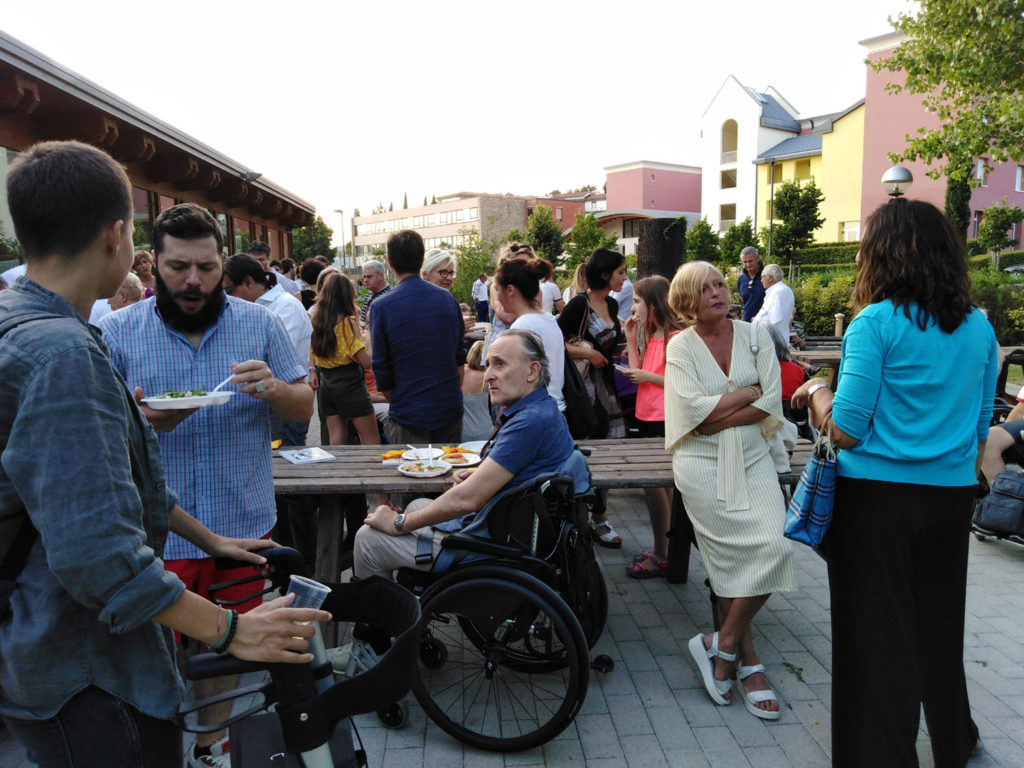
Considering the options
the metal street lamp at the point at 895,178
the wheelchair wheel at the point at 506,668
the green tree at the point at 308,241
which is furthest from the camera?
the green tree at the point at 308,241

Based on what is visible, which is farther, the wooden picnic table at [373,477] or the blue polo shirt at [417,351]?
the blue polo shirt at [417,351]

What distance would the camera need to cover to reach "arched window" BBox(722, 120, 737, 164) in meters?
61.7

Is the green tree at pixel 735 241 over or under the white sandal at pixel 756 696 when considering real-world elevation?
over

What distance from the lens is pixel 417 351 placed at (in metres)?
4.71

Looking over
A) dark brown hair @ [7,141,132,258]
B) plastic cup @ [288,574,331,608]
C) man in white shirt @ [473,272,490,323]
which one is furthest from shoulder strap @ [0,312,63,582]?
man in white shirt @ [473,272,490,323]

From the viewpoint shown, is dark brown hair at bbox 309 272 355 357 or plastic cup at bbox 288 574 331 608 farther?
dark brown hair at bbox 309 272 355 357

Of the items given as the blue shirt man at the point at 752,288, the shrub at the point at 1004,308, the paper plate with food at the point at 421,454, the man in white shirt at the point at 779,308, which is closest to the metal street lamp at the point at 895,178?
the blue shirt man at the point at 752,288

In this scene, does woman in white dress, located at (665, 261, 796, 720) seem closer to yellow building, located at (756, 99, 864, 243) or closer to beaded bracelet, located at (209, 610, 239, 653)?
beaded bracelet, located at (209, 610, 239, 653)

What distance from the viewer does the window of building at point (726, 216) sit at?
60969 mm

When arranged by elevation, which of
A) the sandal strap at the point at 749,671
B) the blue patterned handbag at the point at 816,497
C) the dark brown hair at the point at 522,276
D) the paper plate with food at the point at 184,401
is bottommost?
the sandal strap at the point at 749,671

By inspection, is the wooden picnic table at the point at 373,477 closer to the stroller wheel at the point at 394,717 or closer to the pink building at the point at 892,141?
the stroller wheel at the point at 394,717

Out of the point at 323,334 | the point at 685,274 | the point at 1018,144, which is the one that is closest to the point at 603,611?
the point at 685,274

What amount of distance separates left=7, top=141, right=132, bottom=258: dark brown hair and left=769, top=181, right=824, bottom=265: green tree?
122 feet

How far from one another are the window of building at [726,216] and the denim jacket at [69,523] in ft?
209
